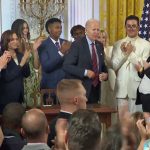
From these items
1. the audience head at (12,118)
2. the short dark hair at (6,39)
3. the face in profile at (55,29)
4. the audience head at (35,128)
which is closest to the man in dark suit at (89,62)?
the face in profile at (55,29)

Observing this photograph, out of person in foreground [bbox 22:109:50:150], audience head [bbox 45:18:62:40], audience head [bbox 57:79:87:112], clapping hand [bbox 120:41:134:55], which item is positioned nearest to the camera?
person in foreground [bbox 22:109:50:150]

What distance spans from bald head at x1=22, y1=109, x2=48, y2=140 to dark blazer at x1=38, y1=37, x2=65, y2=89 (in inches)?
115

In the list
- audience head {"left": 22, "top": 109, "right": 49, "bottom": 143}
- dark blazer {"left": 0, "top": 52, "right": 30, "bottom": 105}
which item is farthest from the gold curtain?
audience head {"left": 22, "top": 109, "right": 49, "bottom": 143}

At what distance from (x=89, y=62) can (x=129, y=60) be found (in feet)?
1.88

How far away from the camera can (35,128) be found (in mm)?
2871

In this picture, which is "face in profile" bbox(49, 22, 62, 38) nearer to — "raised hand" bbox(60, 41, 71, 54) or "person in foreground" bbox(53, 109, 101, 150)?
"raised hand" bbox(60, 41, 71, 54)

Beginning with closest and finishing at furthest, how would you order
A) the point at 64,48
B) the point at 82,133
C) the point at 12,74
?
the point at 82,133, the point at 12,74, the point at 64,48

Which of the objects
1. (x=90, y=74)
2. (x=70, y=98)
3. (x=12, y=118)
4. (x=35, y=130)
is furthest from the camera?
(x=90, y=74)

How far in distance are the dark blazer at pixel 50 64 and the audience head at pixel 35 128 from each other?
293cm

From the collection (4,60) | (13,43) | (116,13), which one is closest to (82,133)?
(4,60)

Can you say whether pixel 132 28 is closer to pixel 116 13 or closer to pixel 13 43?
pixel 13 43

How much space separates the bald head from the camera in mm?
2857

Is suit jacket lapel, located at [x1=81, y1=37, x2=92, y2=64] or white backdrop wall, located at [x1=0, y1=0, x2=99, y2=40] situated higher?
white backdrop wall, located at [x1=0, y1=0, x2=99, y2=40]

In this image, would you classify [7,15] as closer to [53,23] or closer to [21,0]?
[21,0]
